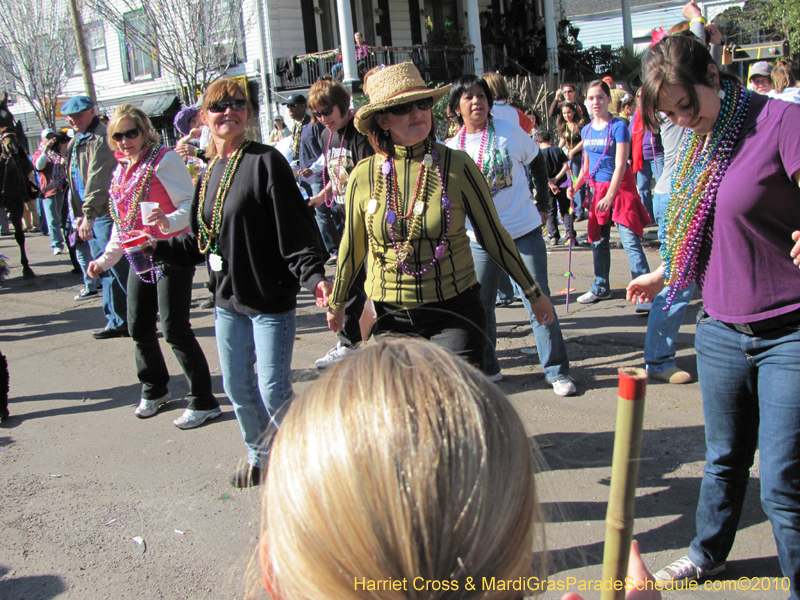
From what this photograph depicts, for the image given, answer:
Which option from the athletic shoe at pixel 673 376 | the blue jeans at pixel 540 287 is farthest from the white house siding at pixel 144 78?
the athletic shoe at pixel 673 376

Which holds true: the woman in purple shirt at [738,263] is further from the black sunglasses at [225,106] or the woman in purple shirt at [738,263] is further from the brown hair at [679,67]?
the black sunglasses at [225,106]

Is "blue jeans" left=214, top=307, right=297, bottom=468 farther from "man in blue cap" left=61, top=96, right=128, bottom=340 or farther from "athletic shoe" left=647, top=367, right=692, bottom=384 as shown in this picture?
"man in blue cap" left=61, top=96, right=128, bottom=340

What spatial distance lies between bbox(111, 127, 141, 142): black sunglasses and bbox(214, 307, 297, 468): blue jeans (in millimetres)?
1623

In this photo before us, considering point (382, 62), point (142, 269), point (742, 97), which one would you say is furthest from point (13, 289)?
point (382, 62)

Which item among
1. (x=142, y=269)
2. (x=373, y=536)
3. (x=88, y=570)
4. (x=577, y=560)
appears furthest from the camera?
(x=142, y=269)

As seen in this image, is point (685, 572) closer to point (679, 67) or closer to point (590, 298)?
point (679, 67)

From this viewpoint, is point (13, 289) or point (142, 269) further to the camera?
point (13, 289)

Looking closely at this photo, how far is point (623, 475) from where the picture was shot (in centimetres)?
112

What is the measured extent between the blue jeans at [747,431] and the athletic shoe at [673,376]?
2.08 metres

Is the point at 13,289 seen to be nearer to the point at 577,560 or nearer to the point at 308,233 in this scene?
the point at 308,233

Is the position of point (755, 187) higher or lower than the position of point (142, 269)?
higher

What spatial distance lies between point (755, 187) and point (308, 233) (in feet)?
6.45

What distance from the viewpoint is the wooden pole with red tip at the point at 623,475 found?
1064mm

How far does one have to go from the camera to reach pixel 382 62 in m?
21.2
